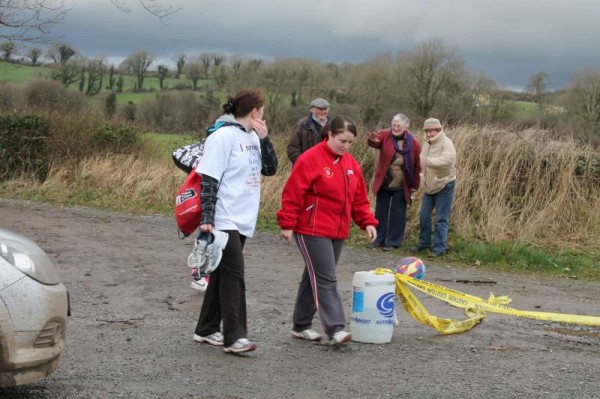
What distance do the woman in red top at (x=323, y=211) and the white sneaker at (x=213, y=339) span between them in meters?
0.87

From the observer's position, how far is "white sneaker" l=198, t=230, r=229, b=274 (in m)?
5.94

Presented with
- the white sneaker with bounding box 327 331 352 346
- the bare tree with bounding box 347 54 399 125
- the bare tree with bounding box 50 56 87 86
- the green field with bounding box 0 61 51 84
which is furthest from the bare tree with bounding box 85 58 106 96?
the white sneaker with bounding box 327 331 352 346

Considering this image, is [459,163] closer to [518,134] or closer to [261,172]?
[518,134]

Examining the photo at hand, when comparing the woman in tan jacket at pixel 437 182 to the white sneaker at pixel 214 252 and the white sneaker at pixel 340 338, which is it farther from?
the white sneaker at pixel 214 252

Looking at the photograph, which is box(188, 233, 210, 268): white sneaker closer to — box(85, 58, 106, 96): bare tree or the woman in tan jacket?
the woman in tan jacket

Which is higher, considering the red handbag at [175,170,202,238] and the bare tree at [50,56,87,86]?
the bare tree at [50,56,87,86]

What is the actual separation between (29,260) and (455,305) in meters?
4.67

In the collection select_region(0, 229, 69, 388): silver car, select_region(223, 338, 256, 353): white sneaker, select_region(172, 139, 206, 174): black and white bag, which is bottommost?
select_region(223, 338, 256, 353): white sneaker

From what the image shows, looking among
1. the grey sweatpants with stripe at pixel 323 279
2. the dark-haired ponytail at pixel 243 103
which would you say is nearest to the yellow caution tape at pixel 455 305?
the grey sweatpants with stripe at pixel 323 279

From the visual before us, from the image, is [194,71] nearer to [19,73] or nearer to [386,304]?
[19,73]

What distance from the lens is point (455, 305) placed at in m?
7.94

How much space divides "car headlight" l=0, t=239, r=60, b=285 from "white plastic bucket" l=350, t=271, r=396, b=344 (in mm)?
2871

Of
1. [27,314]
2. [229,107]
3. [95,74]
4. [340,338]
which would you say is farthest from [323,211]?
[95,74]

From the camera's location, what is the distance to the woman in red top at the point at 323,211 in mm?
6539
